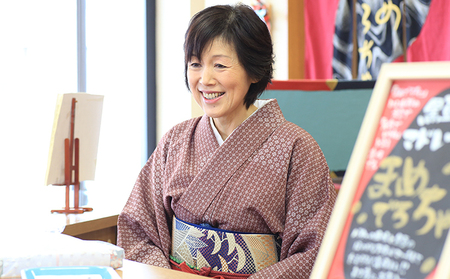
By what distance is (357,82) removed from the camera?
1894 mm

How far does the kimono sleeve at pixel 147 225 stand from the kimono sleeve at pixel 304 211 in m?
0.32

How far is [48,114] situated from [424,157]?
2003mm

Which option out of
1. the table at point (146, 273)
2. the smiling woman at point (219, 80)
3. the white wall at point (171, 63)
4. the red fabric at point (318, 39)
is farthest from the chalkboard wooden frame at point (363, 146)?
the white wall at point (171, 63)

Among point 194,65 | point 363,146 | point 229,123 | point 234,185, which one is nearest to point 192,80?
point 194,65

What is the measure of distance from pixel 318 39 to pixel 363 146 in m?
2.14

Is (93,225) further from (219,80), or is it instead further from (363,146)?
(363,146)

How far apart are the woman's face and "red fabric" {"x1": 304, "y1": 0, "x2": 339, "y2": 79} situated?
1.24 metres

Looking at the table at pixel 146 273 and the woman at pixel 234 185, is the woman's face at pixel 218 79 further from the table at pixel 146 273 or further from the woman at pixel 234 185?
the table at pixel 146 273

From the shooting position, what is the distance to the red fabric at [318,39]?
2.40 meters

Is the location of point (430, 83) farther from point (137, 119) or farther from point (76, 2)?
point (137, 119)

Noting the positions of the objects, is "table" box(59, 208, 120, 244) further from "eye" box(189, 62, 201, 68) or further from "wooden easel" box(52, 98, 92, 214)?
"eye" box(189, 62, 201, 68)

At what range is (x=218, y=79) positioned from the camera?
4.06ft

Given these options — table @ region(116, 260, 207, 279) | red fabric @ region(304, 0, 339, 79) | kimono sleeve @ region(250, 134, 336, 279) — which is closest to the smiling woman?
kimono sleeve @ region(250, 134, 336, 279)

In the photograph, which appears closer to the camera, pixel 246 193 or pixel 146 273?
pixel 146 273
